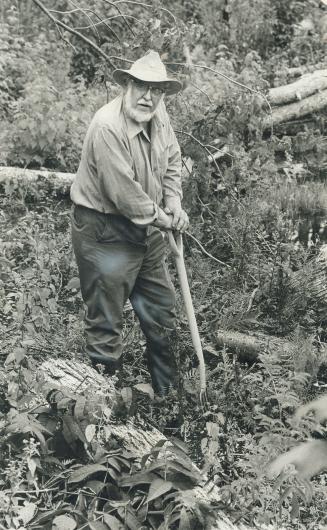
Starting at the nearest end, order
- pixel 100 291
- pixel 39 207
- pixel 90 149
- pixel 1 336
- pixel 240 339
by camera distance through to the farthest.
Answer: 1. pixel 90 149
2. pixel 100 291
3. pixel 1 336
4. pixel 240 339
5. pixel 39 207

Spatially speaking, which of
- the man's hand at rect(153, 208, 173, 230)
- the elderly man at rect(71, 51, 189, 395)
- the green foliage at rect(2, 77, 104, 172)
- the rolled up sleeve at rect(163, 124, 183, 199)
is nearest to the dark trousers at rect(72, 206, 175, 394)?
the elderly man at rect(71, 51, 189, 395)

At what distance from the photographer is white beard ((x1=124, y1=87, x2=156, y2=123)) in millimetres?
3912

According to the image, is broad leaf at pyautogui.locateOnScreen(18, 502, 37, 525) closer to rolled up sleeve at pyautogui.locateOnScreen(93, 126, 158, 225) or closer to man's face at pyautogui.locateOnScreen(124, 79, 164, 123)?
rolled up sleeve at pyautogui.locateOnScreen(93, 126, 158, 225)

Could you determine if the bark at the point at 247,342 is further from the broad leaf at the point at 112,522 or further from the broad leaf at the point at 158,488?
the broad leaf at the point at 112,522

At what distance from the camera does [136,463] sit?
3729 millimetres

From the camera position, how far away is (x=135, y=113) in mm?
3912

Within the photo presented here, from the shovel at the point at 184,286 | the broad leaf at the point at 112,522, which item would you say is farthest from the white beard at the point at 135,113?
the broad leaf at the point at 112,522

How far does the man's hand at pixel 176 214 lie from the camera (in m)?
4.28

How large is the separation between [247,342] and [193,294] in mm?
739

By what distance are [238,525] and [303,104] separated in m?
5.96

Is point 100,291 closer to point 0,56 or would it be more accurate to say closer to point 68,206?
point 68,206

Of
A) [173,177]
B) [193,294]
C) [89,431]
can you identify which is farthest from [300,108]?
[89,431]

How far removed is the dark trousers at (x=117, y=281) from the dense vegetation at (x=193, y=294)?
20 cm

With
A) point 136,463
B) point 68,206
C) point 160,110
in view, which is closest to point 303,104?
point 68,206
